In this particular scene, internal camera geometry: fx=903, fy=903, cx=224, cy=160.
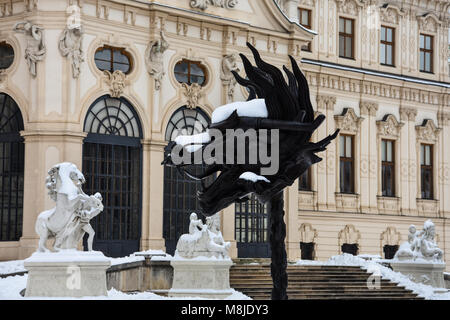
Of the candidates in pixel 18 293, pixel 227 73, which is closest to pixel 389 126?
pixel 227 73

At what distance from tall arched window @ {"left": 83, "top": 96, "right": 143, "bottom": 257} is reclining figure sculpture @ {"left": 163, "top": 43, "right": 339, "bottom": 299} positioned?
63.6 ft

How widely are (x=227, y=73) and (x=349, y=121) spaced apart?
8086 mm

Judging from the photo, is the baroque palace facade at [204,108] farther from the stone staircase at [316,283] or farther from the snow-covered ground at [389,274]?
the stone staircase at [316,283]

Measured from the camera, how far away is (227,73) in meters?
30.4

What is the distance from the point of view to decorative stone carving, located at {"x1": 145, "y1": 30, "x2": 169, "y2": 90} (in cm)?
2850

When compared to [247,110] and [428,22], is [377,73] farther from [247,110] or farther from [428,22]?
[247,110]

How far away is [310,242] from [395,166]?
574 centimetres

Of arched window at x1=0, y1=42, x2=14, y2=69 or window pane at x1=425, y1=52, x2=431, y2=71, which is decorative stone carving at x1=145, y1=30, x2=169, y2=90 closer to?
arched window at x1=0, y1=42, x2=14, y2=69

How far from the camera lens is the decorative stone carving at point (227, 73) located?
30.2 metres

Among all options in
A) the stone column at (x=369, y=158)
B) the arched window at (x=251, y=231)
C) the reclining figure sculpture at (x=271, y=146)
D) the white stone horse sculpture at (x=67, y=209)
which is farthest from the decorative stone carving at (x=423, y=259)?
the reclining figure sculpture at (x=271, y=146)

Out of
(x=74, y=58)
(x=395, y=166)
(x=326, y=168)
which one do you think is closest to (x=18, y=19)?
(x=74, y=58)

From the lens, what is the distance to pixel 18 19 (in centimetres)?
2680

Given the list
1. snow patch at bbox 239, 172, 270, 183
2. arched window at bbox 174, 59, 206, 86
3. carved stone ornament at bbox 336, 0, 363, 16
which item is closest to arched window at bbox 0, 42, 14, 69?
arched window at bbox 174, 59, 206, 86

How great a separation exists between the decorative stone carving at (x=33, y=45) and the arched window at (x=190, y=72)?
494cm
